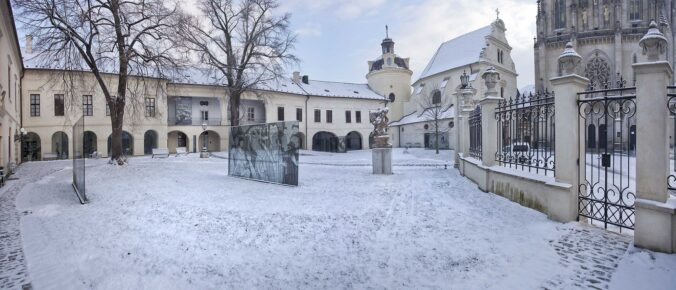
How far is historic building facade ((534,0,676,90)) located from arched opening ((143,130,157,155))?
1712 inches

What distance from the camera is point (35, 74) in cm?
2903

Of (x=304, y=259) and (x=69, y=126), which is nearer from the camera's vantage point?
(x=304, y=259)

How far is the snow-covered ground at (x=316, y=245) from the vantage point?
4.36 m

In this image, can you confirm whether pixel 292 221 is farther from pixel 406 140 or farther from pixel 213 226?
pixel 406 140

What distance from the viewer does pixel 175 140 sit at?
3816cm

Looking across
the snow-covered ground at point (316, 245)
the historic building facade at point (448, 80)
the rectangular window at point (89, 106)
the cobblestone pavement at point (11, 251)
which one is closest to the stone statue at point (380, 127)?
the snow-covered ground at point (316, 245)

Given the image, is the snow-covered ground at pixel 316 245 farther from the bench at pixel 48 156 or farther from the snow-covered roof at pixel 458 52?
the snow-covered roof at pixel 458 52

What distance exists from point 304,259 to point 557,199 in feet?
16.1

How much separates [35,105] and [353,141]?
3472 cm

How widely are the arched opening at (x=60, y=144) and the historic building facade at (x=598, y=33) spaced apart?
1958 inches

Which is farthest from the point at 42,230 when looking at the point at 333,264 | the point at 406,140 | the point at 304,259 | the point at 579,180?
the point at 406,140

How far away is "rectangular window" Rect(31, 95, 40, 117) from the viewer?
2928 centimetres

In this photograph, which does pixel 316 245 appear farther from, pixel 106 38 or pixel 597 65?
pixel 597 65

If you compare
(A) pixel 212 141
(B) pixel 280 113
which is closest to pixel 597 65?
(B) pixel 280 113
